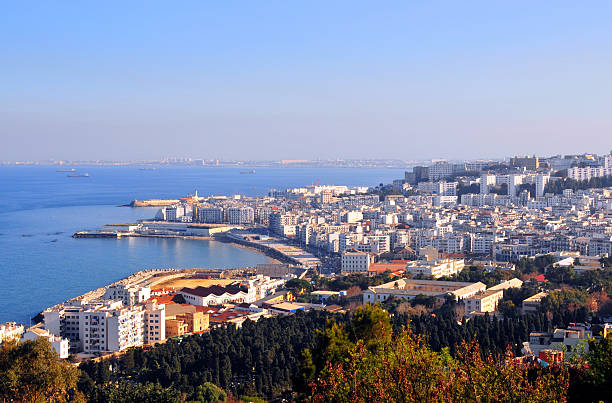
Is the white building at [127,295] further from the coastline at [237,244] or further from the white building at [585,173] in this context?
the white building at [585,173]

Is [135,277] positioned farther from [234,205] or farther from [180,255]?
[234,205]

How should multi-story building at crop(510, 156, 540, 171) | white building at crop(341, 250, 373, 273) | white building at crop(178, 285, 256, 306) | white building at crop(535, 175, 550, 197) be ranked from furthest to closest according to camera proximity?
multi-story building at crop(510, 156, 540, 171)
white building at crop(535, 175, 550, 197)
white building at crop(341, 250, 373, 273)
white building at crop(178, 285, 256, 306)

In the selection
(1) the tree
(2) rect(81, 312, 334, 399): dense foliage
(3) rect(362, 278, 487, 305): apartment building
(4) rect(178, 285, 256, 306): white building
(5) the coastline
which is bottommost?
(5) the coastline

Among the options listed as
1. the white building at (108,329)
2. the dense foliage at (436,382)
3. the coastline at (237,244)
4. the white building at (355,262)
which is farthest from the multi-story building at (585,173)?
the dense foliage at (436,382)

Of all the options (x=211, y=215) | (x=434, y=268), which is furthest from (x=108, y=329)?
(x=211, y=215)

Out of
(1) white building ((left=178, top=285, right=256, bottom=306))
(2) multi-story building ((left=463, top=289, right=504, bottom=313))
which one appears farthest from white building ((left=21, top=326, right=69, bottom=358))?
(2) multi-story building ((left=463, top=289, right=504, bottom=313))

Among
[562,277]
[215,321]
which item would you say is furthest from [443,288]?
[215,321]

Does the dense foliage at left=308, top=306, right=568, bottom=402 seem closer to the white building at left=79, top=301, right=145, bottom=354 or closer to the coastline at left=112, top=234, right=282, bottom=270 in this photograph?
the white building at left=79, top=301, right=145, bottom=354

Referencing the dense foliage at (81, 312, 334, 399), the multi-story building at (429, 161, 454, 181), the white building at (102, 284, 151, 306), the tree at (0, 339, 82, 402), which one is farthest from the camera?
the multi-story building at (429, 161, 454, 181)

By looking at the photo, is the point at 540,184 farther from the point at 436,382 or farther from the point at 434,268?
the point at 436,382
